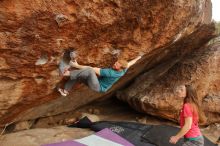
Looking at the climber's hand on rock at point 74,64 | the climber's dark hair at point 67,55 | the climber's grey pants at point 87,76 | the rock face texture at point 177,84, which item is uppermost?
the climber's dark hair at point 67,55

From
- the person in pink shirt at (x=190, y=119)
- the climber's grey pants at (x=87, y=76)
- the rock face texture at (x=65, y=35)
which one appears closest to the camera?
the person in pink shirt at (x=190, y=119)

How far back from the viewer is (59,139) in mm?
8188

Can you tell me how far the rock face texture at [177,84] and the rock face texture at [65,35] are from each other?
1.78 metres

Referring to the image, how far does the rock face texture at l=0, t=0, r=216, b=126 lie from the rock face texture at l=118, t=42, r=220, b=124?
5.85ft

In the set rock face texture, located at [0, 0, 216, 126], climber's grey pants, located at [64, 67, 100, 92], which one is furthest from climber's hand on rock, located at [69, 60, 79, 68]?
rock face texture, located at [0, 0, 216, 126]

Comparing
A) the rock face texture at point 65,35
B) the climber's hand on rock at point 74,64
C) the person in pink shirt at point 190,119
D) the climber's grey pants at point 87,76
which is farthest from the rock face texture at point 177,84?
the person in pink shirt at point 190,119

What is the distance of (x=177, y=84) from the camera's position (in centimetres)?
1016

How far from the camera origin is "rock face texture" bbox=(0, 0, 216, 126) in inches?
235

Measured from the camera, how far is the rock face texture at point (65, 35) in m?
5.98

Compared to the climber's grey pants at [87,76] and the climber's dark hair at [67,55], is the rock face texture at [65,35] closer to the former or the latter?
the climber's dark hair at [67,55]

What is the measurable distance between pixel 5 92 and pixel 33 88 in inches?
22.8

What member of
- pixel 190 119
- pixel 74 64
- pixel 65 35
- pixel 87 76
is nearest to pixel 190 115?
pixel 190 119

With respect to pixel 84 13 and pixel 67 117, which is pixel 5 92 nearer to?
pixel 84 13

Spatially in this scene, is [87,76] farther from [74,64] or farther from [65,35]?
[65,35]
